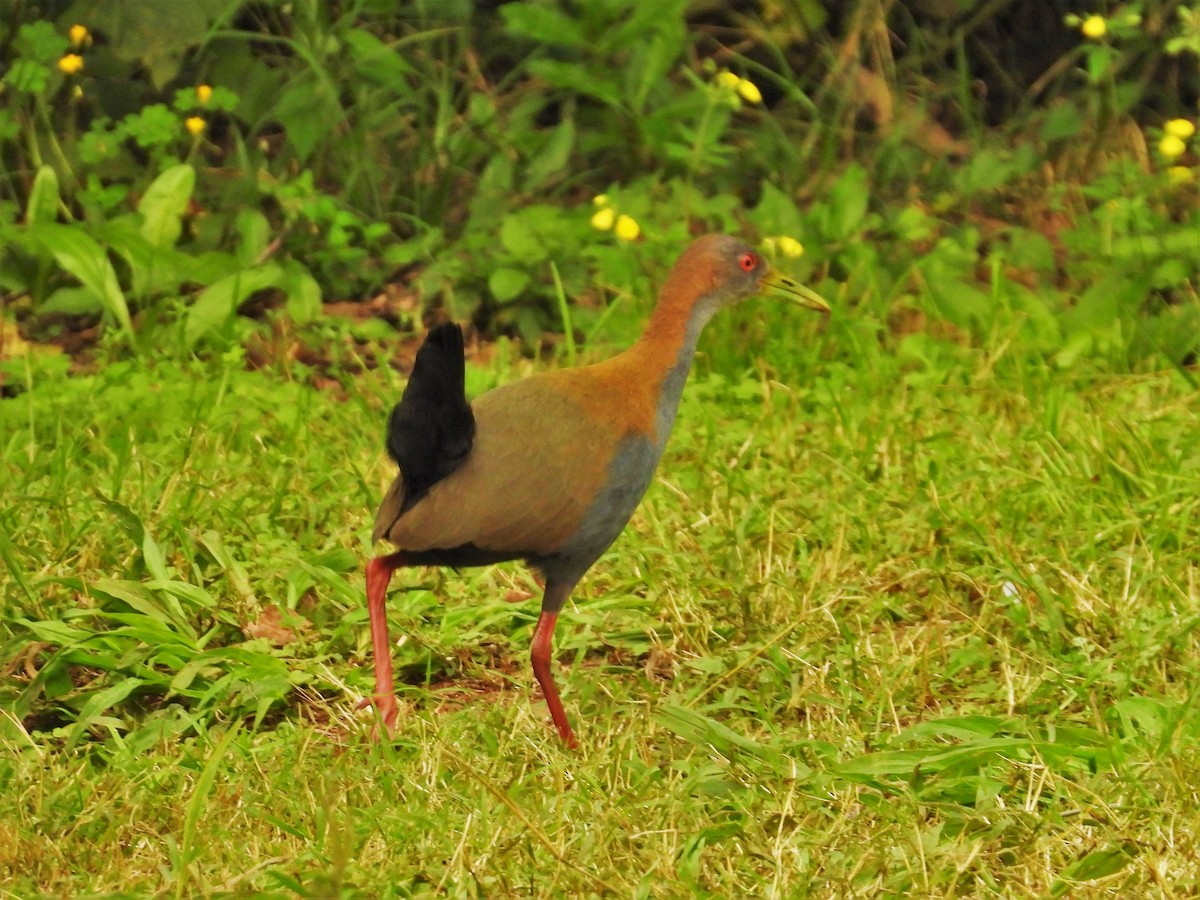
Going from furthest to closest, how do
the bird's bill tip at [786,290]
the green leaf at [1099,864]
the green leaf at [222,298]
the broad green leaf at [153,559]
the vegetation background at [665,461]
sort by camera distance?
the green leaf at [222,298] → the bird's bill tip at [786,290] → the broad green leaf at [153,559] → the vegetation background at [665,461] → the green leaf at [1099,864]

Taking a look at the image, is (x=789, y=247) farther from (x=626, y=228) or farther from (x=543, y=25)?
(x=543, y=25)

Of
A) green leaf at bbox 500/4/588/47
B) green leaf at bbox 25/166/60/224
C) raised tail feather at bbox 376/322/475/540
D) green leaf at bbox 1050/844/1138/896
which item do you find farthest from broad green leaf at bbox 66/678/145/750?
green leaf at bbox 500/4/588/47

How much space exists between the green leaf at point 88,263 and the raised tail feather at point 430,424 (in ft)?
7.99

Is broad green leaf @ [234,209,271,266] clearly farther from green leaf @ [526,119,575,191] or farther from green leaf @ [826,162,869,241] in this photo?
green leaf @ [826,162,869,241]

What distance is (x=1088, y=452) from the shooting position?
4.50 meters

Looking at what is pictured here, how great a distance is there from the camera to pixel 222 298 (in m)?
5.58

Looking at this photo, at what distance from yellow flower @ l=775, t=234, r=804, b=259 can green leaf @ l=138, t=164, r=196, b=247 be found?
76.0 inches

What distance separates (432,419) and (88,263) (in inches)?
108

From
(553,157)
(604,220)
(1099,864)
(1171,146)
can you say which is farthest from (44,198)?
(1099,864)

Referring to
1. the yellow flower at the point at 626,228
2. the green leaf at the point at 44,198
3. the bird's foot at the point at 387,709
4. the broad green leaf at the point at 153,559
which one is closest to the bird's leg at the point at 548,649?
the bird's foot at the point at 387,709

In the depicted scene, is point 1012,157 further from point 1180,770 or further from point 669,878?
point 669,878

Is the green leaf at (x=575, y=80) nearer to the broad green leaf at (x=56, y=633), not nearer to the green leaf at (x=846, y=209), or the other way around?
the green leaf at (x=846, y=209)

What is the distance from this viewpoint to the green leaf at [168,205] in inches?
229

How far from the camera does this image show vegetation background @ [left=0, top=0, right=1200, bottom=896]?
9.77 feet
